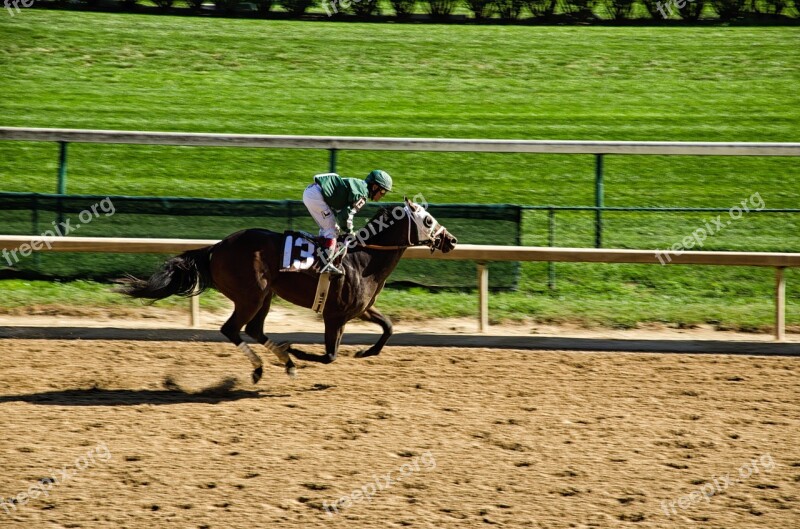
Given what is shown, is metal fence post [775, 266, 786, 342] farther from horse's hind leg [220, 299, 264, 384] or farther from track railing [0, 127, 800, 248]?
horse's hind leg [220, 299, 264, 384]

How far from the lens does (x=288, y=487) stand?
246 inches

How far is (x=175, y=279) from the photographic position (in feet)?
27.9

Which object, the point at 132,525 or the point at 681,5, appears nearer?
the point at 132,525

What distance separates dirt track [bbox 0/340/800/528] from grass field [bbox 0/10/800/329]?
1915 millimetres

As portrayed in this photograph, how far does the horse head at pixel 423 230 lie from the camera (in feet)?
28.5

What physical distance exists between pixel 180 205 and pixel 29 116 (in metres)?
6.04

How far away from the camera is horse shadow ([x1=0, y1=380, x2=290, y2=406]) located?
798 cm

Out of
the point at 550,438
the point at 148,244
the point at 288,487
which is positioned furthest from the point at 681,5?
the point at 288,487

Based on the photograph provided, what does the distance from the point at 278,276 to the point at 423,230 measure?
1.38m

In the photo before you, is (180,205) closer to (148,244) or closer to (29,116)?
(148,244)

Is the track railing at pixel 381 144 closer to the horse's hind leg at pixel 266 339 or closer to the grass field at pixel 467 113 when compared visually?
the grass field at pixel 467 113

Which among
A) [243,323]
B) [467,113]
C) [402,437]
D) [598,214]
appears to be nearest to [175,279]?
[243,323]

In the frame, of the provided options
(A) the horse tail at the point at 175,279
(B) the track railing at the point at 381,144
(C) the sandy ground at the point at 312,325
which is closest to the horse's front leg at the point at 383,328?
(C) the sandy ground at the point at 312,325

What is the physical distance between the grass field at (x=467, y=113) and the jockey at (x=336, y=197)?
7.91ft
